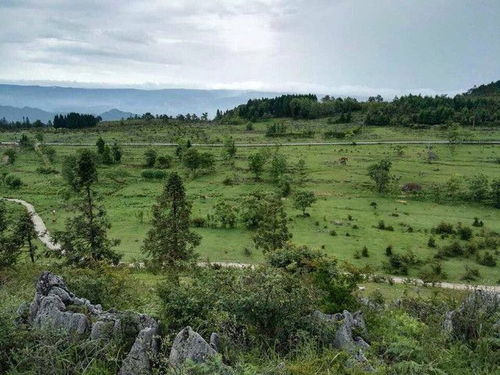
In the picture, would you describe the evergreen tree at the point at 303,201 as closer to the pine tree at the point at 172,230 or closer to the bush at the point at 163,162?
the pine tree at the point at 172,230

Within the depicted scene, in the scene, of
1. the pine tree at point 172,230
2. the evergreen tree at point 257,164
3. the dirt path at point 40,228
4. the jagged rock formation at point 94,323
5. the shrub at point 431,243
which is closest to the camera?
the jagged rock formation at point 94,323

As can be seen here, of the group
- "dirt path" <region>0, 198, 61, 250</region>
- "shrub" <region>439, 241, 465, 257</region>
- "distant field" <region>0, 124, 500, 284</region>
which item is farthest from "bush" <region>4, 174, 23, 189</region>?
"shrub" <region>439, 241, 465, 257</region>

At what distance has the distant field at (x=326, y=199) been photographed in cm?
5034

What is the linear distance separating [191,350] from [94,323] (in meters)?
3.17

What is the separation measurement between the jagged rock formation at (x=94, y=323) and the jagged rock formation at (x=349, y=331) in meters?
5.38

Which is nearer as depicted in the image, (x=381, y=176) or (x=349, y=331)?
(x=349, y=331)

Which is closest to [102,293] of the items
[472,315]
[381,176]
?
[472,315]

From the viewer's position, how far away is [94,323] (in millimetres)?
12734

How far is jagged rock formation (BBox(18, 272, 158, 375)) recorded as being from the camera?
11836mm

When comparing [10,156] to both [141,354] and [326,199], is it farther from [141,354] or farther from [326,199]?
[141,354]

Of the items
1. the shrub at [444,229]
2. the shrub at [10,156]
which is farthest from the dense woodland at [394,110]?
the shrub at [444,229]

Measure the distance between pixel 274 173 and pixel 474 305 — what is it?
2536 inches

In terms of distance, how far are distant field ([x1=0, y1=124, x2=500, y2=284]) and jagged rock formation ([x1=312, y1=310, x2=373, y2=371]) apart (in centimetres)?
3021

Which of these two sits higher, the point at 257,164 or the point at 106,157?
the point at 106,157
